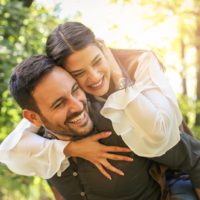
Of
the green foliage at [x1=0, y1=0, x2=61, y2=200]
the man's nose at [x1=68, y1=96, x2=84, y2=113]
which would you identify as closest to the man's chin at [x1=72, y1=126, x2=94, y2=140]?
the man's nose at [x1=68, y1=96, x2=84, y2=113]

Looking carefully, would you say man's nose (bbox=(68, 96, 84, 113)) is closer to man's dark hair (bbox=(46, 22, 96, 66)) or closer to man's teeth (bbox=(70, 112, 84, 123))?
man's teeth (bbox=(70, 112, 84, 123))

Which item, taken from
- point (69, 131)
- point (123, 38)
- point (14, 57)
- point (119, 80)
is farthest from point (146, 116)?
point (123, 38)

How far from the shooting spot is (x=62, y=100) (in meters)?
1.38

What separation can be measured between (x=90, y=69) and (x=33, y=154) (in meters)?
0.37

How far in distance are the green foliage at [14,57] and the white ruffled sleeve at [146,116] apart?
5.49 feet

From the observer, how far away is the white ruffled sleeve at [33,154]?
1.50 m

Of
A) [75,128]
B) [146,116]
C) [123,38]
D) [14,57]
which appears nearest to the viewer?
[146,116]

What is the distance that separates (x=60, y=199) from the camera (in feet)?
5.65

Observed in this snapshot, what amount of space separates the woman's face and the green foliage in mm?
1571

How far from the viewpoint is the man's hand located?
1452 mm

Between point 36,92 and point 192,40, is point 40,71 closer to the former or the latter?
point 36,92

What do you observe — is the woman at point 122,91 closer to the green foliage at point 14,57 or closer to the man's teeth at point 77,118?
the man's teeth at point 77,118

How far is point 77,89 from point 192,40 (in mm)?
5260

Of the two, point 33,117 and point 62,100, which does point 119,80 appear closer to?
point 62,100
